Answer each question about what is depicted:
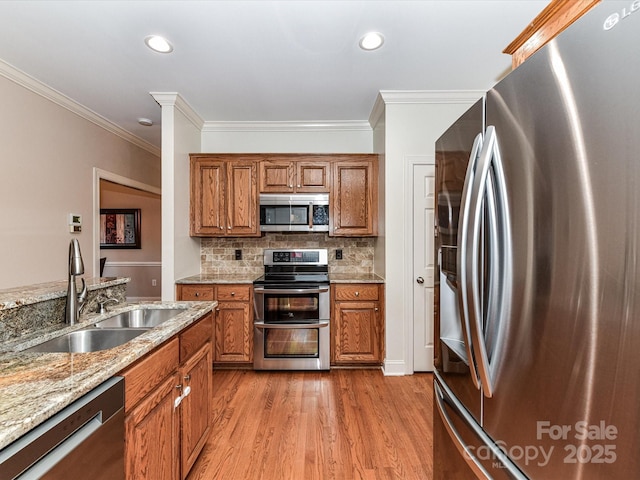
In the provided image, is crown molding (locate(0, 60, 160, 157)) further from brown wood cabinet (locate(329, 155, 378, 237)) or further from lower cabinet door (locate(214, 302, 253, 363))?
brown wood cabinet (locate(329, 155, 378, 237))

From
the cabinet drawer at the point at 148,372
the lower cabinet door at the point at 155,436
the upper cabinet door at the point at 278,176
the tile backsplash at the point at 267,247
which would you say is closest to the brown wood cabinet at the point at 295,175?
the upper cabinet door at the point at 278,176

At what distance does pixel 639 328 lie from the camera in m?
0.53

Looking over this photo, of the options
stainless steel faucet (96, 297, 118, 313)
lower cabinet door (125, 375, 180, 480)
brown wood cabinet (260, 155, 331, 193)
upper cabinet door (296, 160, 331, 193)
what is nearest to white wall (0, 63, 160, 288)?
stainless steel faucet (96, 297, 118, 313)

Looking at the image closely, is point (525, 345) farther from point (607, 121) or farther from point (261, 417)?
point (261, 417)

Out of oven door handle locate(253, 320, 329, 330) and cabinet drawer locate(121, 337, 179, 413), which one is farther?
oven door handle locate(253, 320, 329, 330)

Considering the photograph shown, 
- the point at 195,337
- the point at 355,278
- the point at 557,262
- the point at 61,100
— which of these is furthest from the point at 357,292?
the point at 61,100

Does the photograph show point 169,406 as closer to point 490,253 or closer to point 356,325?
point 490,253

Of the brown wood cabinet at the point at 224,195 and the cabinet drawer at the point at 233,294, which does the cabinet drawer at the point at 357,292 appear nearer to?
the cabinet drawer at the point at 233,294

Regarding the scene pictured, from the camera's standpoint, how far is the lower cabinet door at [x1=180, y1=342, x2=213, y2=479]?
5.01 feet

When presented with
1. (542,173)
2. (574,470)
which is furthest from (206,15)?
(574,470)

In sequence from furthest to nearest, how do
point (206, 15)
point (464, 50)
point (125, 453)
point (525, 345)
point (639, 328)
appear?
point (464, 50), point (206, 15), point (125, 453), point (525, 345), point (639, 328)

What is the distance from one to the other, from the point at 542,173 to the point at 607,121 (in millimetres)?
162

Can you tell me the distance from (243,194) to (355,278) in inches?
60.5

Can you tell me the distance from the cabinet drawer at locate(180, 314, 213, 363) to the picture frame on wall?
554cm
